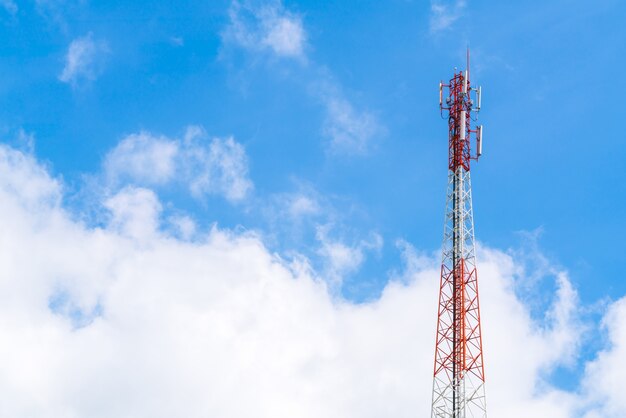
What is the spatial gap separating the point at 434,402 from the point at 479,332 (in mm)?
8203

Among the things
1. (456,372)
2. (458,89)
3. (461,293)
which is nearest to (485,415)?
(456,372)

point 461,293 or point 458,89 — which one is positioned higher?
point 458,89

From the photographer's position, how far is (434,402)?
96.8m

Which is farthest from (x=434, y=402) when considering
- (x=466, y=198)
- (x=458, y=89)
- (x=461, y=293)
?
(x=458, y=89)

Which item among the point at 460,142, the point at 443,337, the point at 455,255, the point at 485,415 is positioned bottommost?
the point at 485,415

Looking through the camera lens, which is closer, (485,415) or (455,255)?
(485,415)

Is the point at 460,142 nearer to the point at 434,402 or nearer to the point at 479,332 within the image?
the point at 479,332

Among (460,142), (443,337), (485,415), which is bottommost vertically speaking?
(485,415)

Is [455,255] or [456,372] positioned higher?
[455,255]

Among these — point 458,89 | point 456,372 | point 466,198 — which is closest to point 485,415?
point 456,372

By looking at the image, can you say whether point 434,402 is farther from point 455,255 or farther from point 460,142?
point 460,142

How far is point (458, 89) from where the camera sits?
106 metres

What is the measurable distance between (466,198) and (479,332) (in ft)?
47.7

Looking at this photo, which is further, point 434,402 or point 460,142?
point 460,142
